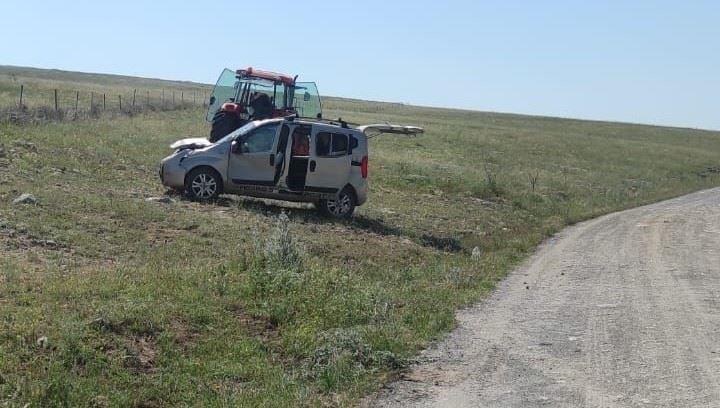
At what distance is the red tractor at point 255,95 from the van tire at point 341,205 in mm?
3898

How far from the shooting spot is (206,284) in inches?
369

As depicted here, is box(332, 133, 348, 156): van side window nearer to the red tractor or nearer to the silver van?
the silver van

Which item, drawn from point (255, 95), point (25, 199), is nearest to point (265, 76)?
point (255, 95)

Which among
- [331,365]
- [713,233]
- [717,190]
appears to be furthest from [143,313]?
[717,190]

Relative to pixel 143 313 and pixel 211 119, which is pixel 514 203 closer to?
pixel 211 119

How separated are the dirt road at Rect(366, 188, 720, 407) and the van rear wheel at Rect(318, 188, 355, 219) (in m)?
3.82

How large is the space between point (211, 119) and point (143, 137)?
7025mm

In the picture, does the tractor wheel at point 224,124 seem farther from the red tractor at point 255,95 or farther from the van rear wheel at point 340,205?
the van rear wheel at point 340,205

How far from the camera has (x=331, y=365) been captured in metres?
7.57

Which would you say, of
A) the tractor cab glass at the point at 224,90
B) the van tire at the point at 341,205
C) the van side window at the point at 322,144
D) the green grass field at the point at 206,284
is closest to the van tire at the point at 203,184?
the green grass field at the point at 206,284

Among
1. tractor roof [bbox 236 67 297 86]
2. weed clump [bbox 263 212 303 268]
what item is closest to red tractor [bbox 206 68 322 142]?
tractor roof [bbox 236 67 297 86]

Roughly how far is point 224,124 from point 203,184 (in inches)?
156

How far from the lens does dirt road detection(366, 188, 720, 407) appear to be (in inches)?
275

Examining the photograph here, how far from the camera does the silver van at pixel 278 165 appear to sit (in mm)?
16531
